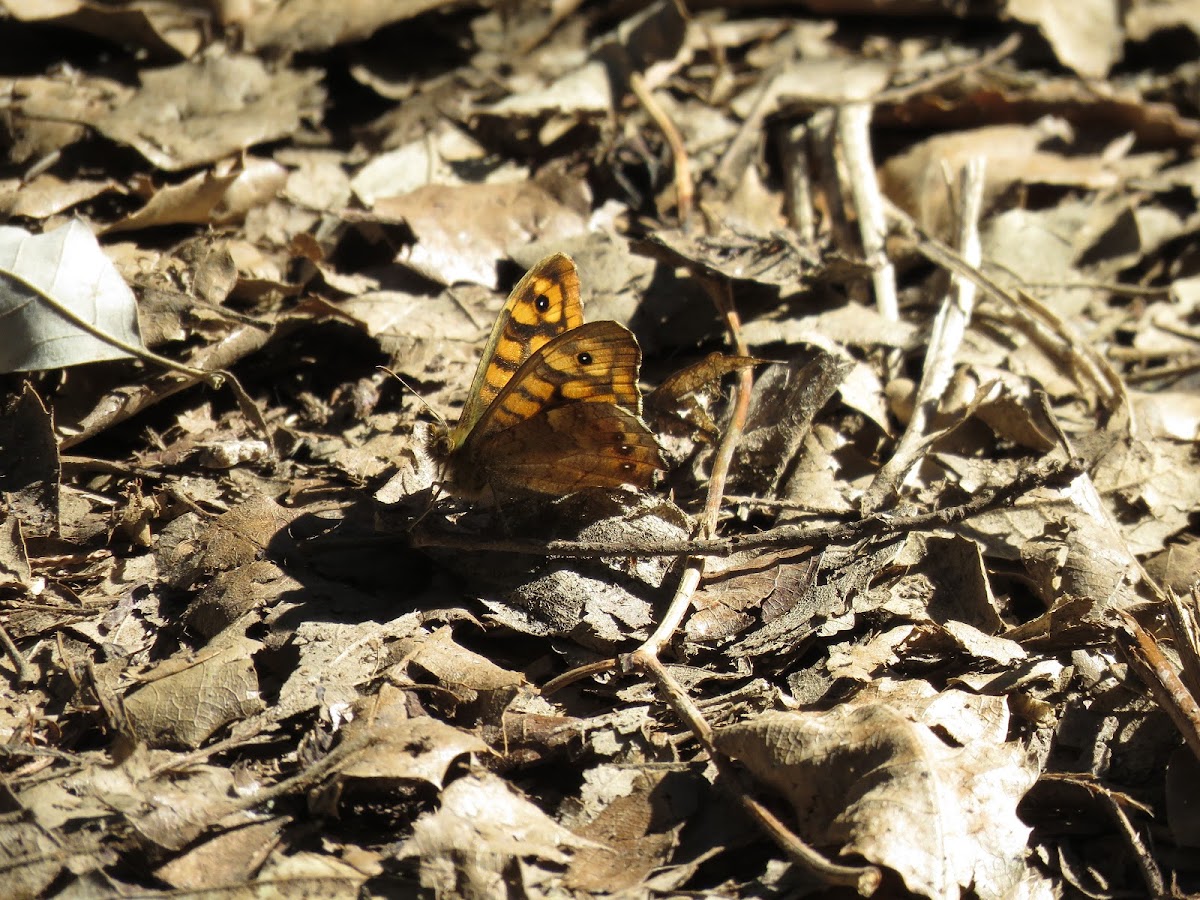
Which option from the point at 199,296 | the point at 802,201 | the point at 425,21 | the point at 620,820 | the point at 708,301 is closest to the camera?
the point at 620,820

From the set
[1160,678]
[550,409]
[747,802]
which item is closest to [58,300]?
[550,409]

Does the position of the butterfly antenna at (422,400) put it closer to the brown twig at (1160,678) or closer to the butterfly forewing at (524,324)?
the butterfly forewing at (524,324)

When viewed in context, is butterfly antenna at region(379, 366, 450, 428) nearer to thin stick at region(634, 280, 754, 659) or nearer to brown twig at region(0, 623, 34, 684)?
thin stick at region(634, 280, 754, 659)

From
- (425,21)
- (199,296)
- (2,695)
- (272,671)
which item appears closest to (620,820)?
(272,671)

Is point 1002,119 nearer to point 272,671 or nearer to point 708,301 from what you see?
point 708,301

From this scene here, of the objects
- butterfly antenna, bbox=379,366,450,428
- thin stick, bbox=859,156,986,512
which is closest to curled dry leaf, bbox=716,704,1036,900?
thin stick, bbox=859,156,986,512

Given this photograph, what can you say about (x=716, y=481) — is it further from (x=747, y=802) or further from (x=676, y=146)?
(x=676, y=146)
